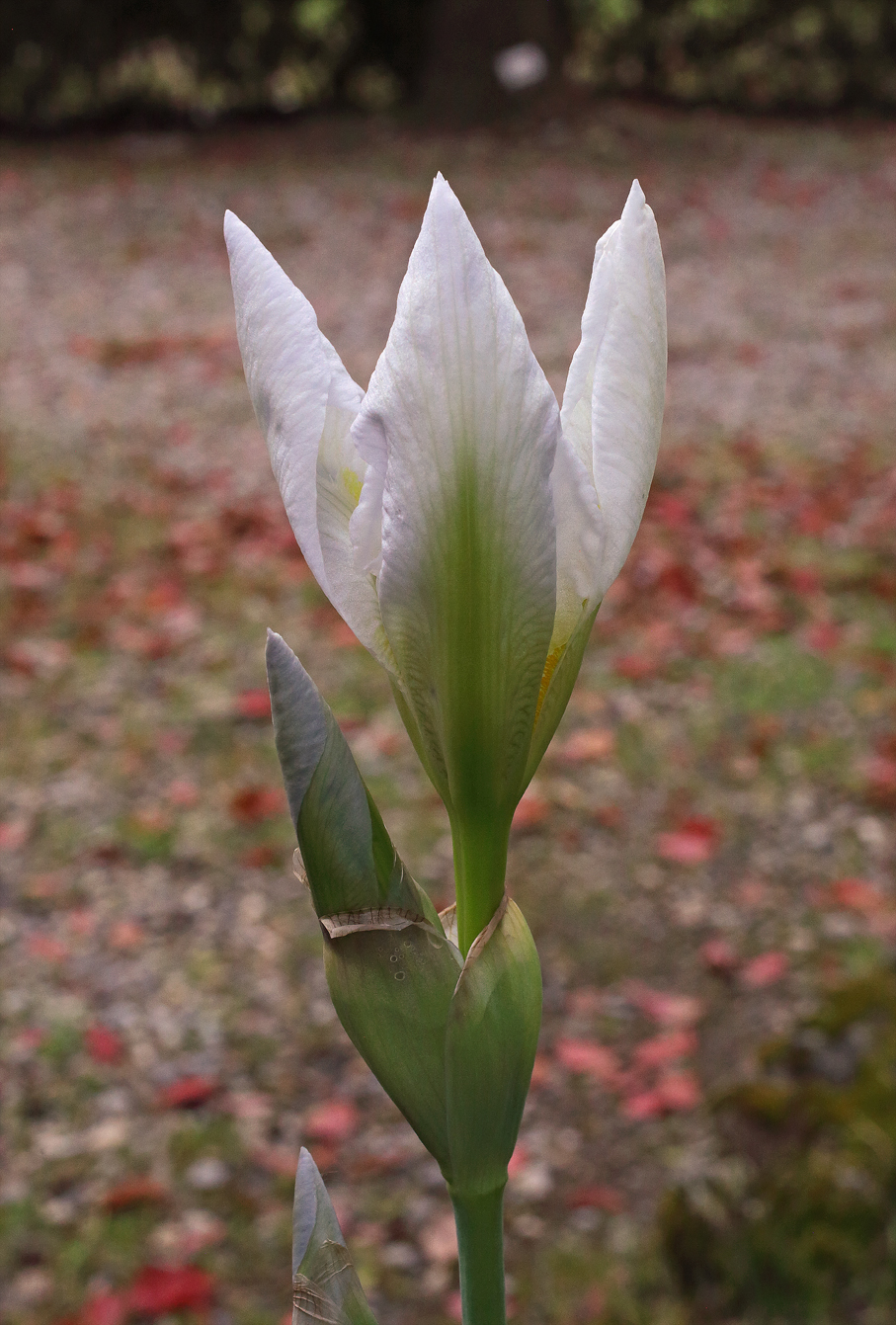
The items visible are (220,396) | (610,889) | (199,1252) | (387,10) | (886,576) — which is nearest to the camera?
(199,1252)

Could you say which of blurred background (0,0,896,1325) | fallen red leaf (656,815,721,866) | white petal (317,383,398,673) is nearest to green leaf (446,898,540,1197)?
white petal (317,383,398,673)

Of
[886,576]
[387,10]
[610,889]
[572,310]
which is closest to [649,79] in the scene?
[387,10]

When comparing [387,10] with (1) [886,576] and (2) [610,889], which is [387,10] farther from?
(2) [610,889]

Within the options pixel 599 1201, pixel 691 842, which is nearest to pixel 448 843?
pixel 691 842

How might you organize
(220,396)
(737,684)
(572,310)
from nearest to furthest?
(737,684) < (220,396) < (572,310)

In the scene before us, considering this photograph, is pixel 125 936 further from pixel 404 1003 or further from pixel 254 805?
pixel 404 1003

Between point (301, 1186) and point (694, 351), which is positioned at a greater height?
point (301, 1186)

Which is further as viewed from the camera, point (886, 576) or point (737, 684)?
point (886, 576)

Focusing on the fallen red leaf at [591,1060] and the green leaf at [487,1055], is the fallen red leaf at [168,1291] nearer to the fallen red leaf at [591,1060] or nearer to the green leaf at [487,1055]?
the fallen red leaf at [591,1060]

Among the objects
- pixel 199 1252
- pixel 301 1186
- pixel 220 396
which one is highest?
pixel 301 1186
